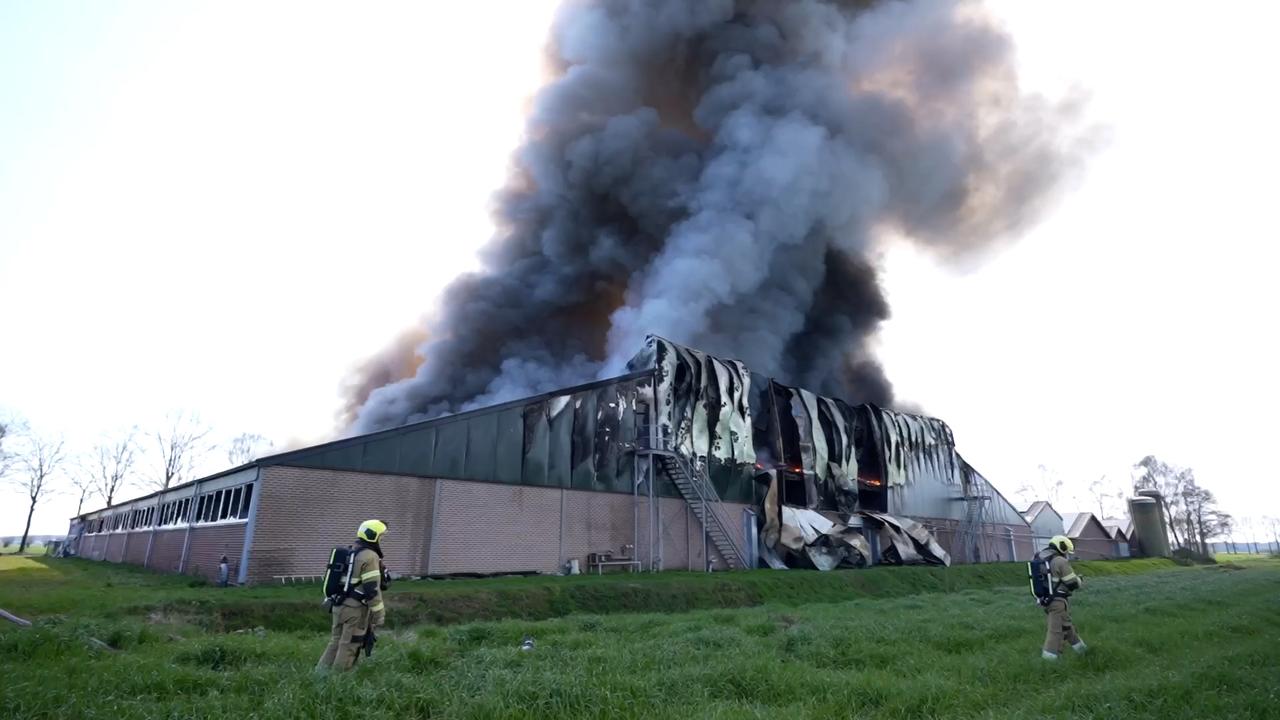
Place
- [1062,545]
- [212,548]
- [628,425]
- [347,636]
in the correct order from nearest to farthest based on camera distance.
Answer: [347,636]
[1062,545]
[212,548]
[628,425]

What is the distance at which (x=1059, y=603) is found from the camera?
9.09 meters

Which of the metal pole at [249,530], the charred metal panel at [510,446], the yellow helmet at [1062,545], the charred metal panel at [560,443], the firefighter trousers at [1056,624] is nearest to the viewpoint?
the firefighter trousers at [1056,624]

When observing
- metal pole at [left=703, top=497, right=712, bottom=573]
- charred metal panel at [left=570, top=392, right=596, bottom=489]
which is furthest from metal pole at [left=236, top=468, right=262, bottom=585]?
metal pole at [left=703, top=497, right=712, bottom=573]

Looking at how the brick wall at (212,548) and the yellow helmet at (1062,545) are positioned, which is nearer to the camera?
the yellow helmet at (1062,545)

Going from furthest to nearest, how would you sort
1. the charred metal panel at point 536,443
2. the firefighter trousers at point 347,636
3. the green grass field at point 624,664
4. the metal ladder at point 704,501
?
the metal ladder at point 704,501 → the charred metal panel at point 536,443 → the firefighter trousers at point 347,636 → the green grass field at point 624,664

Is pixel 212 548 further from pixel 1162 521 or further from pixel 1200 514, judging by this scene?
pixel 1200 514

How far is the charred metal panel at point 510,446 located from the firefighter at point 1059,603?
1459 centimetres

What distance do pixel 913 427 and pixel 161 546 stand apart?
36.4 meters

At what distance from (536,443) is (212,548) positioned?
30.2 feet

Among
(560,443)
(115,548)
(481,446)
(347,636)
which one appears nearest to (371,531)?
(347,636)

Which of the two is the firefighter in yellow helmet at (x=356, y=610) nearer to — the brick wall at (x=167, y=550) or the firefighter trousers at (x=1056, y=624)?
the firefighter trousers at (x=1056, y=624)

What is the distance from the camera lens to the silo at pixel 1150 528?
62.6 m

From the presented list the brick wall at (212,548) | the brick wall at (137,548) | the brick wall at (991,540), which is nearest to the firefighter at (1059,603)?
the brick wall at (212,548)

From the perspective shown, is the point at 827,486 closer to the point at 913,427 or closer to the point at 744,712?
the point at 913,427
